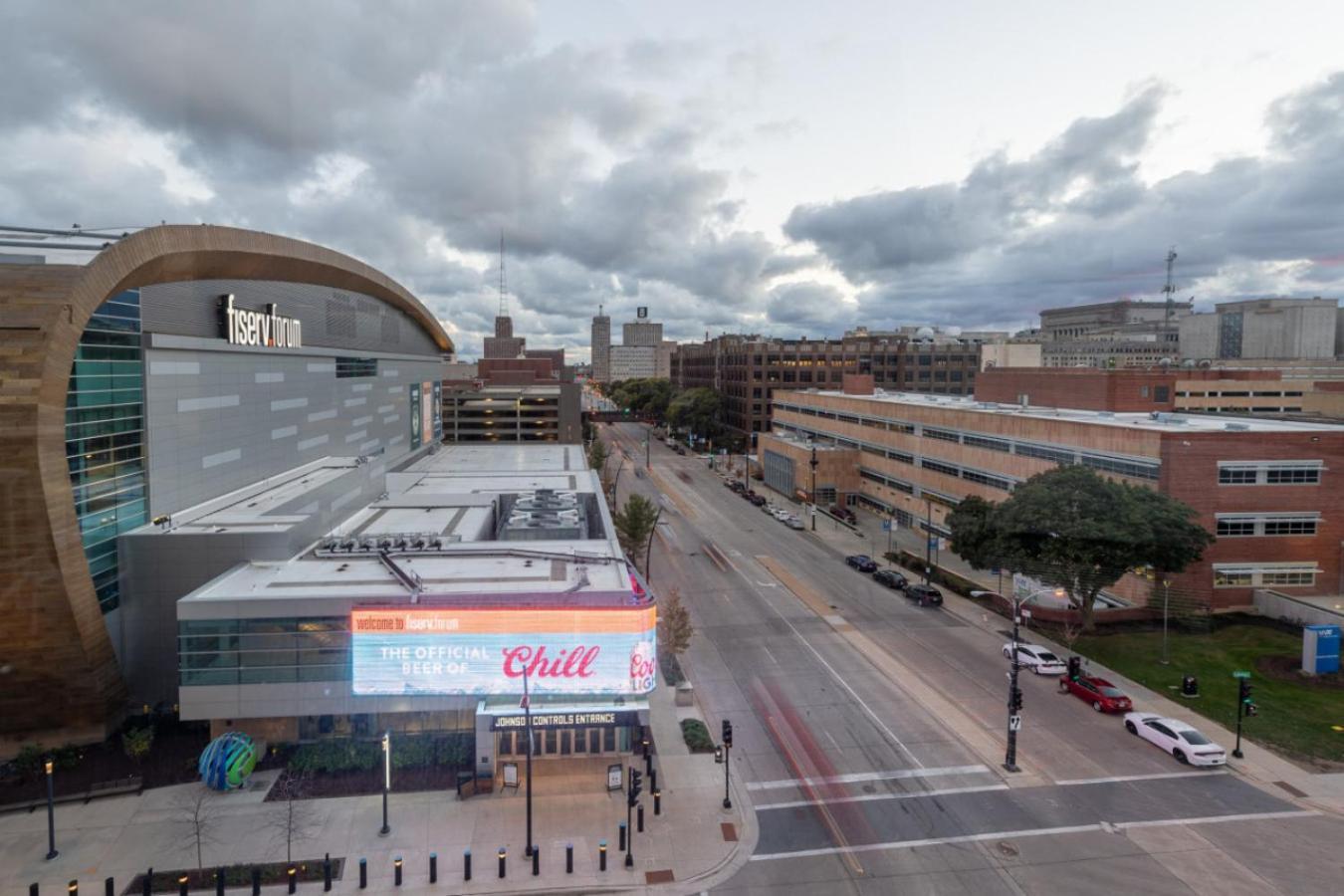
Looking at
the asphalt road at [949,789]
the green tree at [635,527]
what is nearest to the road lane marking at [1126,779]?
the asphalt road at [949,789]

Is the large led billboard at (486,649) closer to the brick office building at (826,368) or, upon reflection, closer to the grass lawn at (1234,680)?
the grass lawn at (1234,680)

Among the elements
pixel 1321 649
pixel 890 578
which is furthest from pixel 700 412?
pixel 1321 649

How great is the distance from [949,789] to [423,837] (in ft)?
58.9

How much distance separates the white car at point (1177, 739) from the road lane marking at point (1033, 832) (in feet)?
10.4

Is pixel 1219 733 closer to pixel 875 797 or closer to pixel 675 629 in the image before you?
pixel 875 797

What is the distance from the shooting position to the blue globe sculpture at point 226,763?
87.6 ft

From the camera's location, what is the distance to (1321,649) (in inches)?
1481

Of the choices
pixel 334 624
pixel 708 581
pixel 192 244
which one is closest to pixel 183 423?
pixel 192 244

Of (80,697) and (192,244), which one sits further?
(192,244)

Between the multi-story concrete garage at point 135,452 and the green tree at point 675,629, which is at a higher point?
the multi-story concrete garage at point 135,452

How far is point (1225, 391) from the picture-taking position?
4493 inches

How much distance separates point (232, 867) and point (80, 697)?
1259 cm

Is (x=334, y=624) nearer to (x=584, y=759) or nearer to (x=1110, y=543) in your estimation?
(x=584, y=759)

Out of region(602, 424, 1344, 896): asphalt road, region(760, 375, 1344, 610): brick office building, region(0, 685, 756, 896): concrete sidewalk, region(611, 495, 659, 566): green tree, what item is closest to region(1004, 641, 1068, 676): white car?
region(602, 424, 1344, 896): asphalt road
